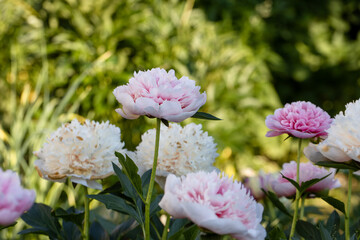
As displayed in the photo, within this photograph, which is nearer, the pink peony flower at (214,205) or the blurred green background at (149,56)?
the pink peony flower at (214,205)

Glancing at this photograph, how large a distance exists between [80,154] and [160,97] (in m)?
0.17

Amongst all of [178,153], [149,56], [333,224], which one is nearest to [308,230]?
[333,224]

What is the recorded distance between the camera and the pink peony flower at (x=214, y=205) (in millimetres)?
356

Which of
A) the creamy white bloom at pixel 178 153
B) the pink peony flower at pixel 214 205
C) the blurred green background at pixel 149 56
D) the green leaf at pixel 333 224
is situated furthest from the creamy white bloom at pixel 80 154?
the blurred green background at pixel 149 56

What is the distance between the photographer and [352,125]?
1.60 feet

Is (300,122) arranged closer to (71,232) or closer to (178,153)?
(178,153)

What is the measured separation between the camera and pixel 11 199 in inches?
13.4

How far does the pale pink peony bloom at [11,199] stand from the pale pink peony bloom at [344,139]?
323 millimetres

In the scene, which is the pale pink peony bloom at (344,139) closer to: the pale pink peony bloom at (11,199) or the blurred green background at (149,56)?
the pale pink peony bloom at (11,199)

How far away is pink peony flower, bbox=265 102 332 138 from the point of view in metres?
0.54

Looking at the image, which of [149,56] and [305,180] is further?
Answer: [149,56]

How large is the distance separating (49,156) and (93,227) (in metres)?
0.13

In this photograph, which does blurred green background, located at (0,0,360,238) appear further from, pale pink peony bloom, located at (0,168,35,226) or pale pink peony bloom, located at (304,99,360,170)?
pale pink peony bloom, located at (0,168,35,226)

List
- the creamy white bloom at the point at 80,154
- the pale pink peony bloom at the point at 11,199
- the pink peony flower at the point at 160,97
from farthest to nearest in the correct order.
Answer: the creamy white bloom at the point at 80,154
the pink peony flower at the point at 160,97
the pale pink peony bloom at the point at 11,199
